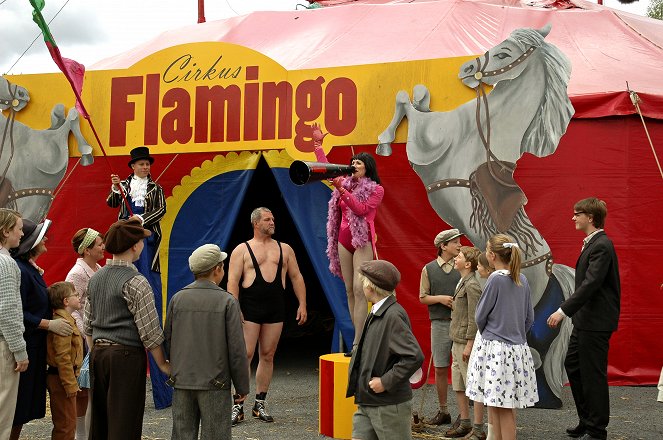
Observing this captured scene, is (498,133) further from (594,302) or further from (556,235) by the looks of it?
(594,302)

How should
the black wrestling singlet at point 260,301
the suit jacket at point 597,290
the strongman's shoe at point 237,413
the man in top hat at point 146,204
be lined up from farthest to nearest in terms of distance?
the man in top hat at point 146,204, the black wrestling singlet at point 260,301, the strongman's shoe at point 237,413, the suit jacket at point 597,290

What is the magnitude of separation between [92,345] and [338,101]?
3.60m

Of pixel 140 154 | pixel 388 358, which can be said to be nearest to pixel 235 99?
pixel 140 154

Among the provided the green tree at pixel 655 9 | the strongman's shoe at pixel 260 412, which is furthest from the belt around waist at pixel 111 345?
the green tree at pixel 655 9

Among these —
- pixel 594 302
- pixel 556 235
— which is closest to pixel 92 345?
pixel 594 302

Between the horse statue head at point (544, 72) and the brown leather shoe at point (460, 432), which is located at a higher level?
the horse statue head at point (544, 72)

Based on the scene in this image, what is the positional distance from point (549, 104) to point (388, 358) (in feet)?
12.3

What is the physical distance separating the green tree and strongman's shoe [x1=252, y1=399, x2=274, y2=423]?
26219mm

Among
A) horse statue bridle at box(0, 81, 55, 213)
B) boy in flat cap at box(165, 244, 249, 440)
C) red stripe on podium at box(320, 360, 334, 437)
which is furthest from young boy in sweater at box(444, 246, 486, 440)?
horse statue bridle at box(0, 81, 55, 213)

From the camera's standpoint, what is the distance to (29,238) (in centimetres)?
515

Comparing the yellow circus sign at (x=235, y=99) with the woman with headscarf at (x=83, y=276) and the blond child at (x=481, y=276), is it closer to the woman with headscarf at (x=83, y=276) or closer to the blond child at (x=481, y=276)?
the blond child at (x=481, y=276)

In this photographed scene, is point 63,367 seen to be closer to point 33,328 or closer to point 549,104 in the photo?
point 33,328

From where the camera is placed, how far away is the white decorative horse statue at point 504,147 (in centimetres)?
735

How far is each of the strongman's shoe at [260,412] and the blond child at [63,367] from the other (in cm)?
178
